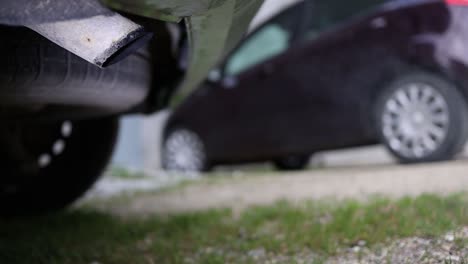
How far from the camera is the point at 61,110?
2.05m

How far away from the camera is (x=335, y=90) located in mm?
4355

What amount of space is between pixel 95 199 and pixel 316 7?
8.12ft

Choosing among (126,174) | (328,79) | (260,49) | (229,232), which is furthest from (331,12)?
(229,232)

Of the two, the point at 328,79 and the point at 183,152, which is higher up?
the point at 328,79

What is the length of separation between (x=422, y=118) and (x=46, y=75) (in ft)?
8.50

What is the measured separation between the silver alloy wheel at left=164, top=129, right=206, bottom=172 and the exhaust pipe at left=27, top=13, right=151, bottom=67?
4.62 m

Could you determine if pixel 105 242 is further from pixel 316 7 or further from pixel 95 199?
pixel 316 7

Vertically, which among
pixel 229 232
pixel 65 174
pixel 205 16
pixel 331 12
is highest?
pixel 331 12

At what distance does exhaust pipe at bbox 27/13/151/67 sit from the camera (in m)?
1.34

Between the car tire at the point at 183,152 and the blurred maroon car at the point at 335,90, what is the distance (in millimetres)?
12

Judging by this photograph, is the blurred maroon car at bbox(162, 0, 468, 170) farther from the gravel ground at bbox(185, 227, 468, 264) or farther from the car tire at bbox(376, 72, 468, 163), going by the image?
the gravel ground at bbox(185, 227, 468, 264)

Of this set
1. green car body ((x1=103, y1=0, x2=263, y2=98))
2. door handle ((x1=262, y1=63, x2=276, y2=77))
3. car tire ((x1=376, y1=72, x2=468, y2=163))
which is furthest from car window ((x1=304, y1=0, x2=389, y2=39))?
green car body ((x1=103, y1=0, x2=263, y2=98))

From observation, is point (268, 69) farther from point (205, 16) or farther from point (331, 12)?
point (205, 16)

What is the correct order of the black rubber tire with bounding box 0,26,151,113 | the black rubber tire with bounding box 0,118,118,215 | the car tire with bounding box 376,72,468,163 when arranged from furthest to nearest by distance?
1. the car tire with bounding box 376,72,468,163
2. the black rubber tire with bounding box 0,118,118,215
3. the black rubber tire with bounding box 0,26,151,113
